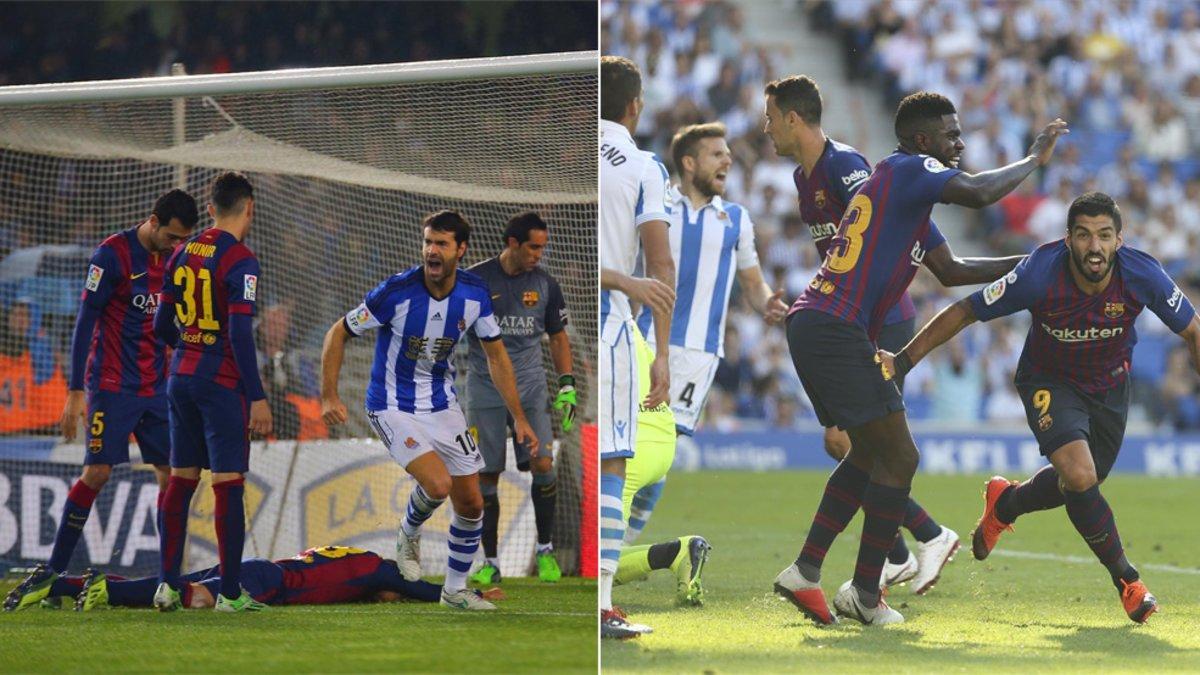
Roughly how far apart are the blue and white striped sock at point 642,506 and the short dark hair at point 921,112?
6.87 feet

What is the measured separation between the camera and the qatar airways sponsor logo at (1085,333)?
623cm

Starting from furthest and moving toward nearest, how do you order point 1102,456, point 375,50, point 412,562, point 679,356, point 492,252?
point 375,50, point 492,252, point 679,356, point 412,562, point 1102,456

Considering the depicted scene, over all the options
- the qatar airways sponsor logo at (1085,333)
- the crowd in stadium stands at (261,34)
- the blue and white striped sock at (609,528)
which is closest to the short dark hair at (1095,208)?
the qatar airways sponsor logo at (1085,333)

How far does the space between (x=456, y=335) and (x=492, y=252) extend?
8.44 ft

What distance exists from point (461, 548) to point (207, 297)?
4.86 ft

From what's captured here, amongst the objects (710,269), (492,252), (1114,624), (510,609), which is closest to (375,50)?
(492,252)

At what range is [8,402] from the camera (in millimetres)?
9297

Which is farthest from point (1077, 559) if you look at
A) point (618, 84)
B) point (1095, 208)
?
point (618, 84)

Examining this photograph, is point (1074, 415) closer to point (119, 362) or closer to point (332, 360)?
point (332, 360)

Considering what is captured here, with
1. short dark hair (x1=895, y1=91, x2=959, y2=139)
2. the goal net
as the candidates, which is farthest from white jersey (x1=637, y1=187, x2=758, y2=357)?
short dark hair (x1=895, y1=91, x2=959, y2=139)

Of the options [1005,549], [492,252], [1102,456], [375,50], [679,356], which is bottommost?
[1005,549]

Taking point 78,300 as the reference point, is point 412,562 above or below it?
below

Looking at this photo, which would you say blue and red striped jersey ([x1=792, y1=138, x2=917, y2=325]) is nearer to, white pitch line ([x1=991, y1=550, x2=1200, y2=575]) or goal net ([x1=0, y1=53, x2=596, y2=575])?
goal net ([x1=0, y1=53, x2=596, y2=575])

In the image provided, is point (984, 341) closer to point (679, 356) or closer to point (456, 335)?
point (679, 356)
